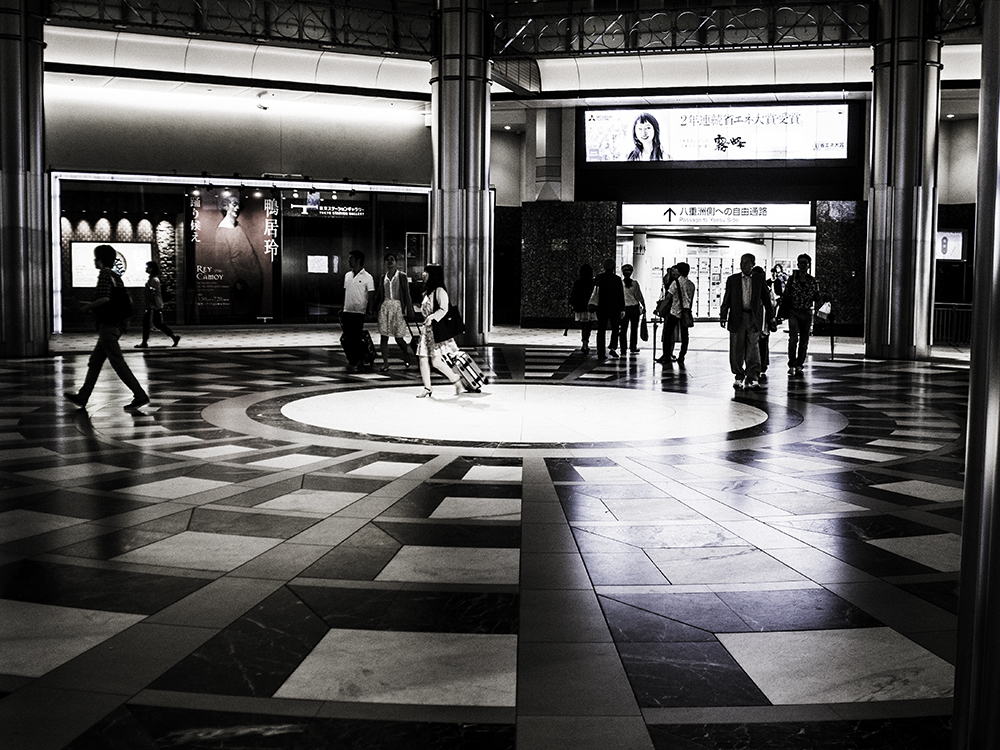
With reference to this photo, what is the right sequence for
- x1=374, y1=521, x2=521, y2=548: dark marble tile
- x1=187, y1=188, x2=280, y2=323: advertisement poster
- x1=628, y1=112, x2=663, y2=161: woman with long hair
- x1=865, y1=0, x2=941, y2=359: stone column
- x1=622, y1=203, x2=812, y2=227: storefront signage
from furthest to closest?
x1=628, y1=112, x2=663, y2=161: woman with long hair → x1=622, y1=203, x2=812, y2=227: storefront signage → x1=187, y1=188, x2=280, y2=323: advertisement poster → x1=865, y1=0, x2=941, y2=359: stone column → x1=374, y1=521, x2=521, y2=548: dark marble tile

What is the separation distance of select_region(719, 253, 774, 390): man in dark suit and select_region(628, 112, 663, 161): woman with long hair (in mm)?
15385

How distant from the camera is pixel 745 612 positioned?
4.86 metres

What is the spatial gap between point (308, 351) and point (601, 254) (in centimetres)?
1154

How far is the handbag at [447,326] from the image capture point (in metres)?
12.9

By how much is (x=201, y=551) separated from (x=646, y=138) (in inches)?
1009

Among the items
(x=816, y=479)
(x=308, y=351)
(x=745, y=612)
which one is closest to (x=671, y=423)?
(x=816, y=479)

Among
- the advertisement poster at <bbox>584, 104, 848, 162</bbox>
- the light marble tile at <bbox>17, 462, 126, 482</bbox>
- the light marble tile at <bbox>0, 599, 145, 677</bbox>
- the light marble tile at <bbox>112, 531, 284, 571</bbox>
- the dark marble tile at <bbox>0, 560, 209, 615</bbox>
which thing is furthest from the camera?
the advertisement poster at <bbox>584, 104, 848, 162</bbox>

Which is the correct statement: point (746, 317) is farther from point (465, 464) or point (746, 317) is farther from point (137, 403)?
point (137, 403)

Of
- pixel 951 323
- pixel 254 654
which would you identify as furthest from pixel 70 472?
pixel 951 323

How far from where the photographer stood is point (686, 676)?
4047 millimetres

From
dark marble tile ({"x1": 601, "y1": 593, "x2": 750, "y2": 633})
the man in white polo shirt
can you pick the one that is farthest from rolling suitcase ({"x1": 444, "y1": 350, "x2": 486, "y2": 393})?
dark marble tile ({"x1": 601, "y1": 593, "x2": 750, "y2": 633})

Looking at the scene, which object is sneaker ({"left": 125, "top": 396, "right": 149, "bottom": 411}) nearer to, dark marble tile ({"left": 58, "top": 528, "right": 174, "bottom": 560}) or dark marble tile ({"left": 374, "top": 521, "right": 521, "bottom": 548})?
dark marble tile ({"left": 58, "top": 528, "right": 174, "bottom": 560})

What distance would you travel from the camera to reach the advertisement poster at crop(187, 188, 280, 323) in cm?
2839

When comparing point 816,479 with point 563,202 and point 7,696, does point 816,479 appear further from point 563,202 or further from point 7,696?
point 563,202
